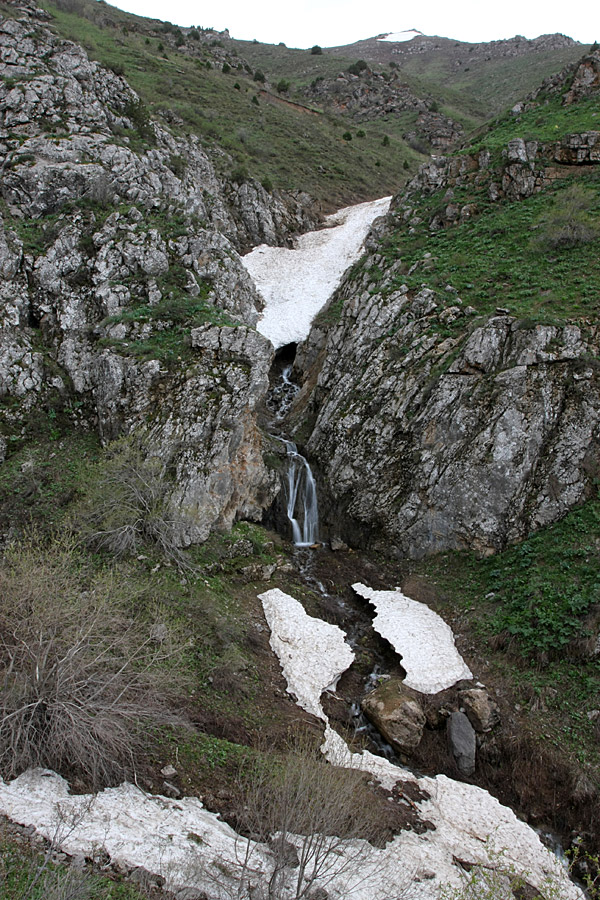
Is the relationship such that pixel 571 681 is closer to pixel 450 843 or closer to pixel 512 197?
pixel 450 843

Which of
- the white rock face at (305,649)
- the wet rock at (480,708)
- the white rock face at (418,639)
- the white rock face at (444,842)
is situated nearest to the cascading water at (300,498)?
the white rock face at (418,639)

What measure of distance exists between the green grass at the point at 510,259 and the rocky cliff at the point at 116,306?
9.74 meters

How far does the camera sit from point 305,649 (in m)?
15.0

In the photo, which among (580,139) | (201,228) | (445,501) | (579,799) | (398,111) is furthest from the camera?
(398,111)

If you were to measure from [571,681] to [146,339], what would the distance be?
1844 centimetres

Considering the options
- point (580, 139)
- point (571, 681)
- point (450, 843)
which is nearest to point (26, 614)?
point (450, 843)

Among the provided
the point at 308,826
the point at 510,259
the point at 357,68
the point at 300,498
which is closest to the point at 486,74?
the point at 357,68

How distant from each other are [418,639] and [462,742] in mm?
3623

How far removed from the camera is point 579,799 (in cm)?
1099

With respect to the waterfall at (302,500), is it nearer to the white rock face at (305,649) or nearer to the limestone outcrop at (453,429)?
the limestone outcrop at (453,429)

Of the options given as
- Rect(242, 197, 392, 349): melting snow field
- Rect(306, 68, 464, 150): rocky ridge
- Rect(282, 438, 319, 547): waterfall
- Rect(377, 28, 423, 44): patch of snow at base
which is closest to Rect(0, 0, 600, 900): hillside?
Rect(282, 438, 319, 547): waterfall

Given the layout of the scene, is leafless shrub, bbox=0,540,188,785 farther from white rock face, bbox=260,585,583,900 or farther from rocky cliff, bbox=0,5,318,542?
rocky cliff, bbox=0,5,318,542

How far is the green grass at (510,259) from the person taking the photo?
20328 millimetres

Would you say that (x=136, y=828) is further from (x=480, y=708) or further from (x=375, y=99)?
(x=375, y=99)
